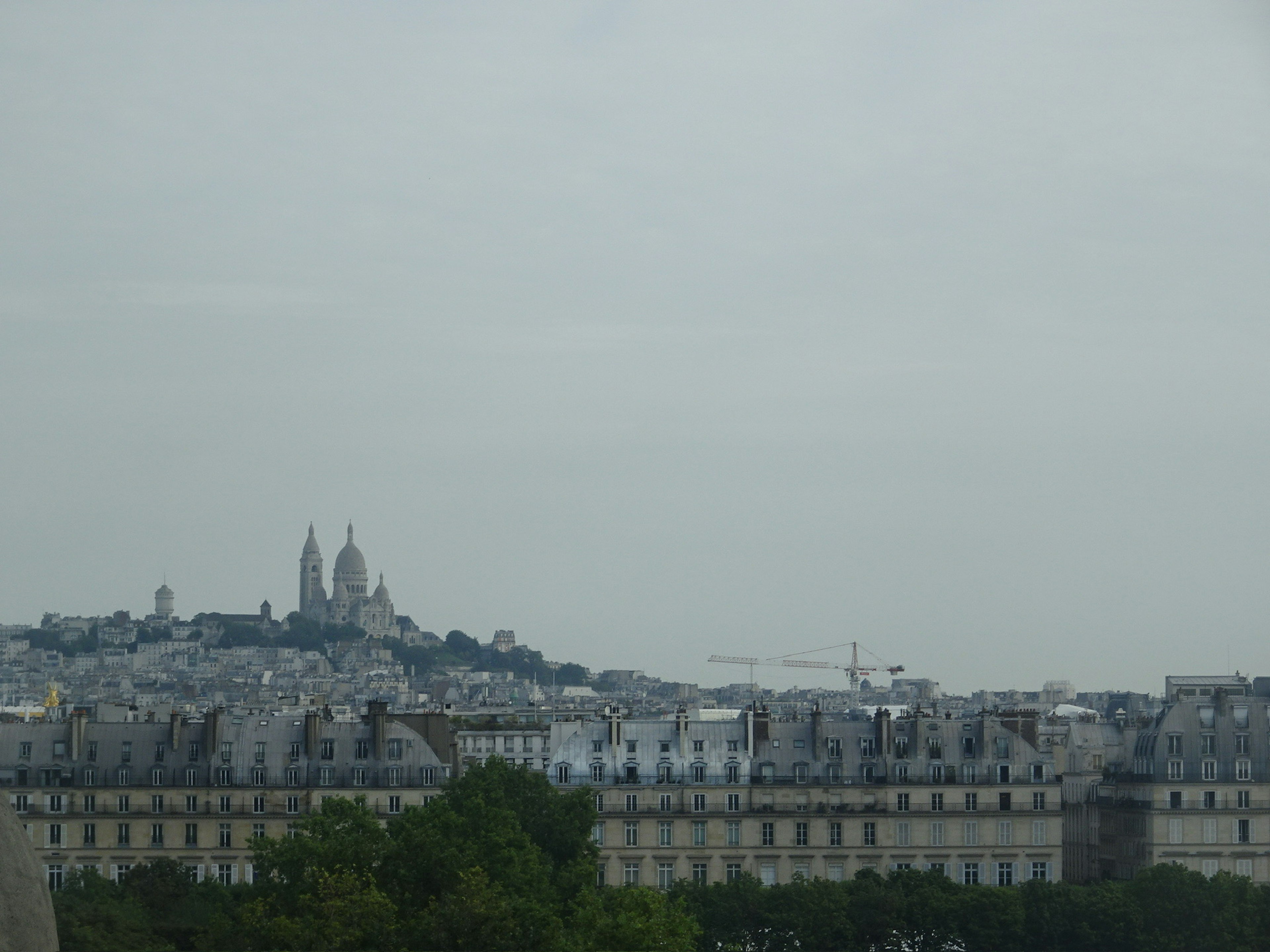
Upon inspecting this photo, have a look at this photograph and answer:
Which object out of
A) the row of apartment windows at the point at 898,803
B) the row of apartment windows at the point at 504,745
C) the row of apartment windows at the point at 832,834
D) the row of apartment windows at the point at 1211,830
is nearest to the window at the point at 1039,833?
the row of apartment windows at the point at 832,834

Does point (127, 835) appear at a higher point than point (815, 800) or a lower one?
lower

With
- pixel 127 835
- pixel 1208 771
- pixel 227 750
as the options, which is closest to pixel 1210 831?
pixel 1208 771

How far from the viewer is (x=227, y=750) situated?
2354 inches

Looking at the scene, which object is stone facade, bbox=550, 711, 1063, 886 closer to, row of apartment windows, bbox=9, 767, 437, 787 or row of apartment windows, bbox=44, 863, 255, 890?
row of apartment windows, bbox=9, 767, 437, 787

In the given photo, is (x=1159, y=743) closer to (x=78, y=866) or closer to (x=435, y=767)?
(x=435, y=767)

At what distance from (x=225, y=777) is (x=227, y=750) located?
0.90m

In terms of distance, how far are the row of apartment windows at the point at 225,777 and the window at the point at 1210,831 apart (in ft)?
71.0

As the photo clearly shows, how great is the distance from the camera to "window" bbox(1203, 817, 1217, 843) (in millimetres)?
58812

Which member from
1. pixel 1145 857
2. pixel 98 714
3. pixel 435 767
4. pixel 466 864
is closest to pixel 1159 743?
pixel 1145 857

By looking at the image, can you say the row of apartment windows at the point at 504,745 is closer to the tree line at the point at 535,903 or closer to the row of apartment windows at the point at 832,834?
the row of apartment windows at the point at 832,834

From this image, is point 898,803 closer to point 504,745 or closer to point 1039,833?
point 1039,833

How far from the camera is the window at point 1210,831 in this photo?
193ft

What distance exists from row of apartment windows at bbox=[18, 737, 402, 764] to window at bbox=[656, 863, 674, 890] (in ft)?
27.3

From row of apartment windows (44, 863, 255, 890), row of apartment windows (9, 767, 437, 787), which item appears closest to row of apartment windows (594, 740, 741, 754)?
row of apartment windows (9, 767, 437, 787)
